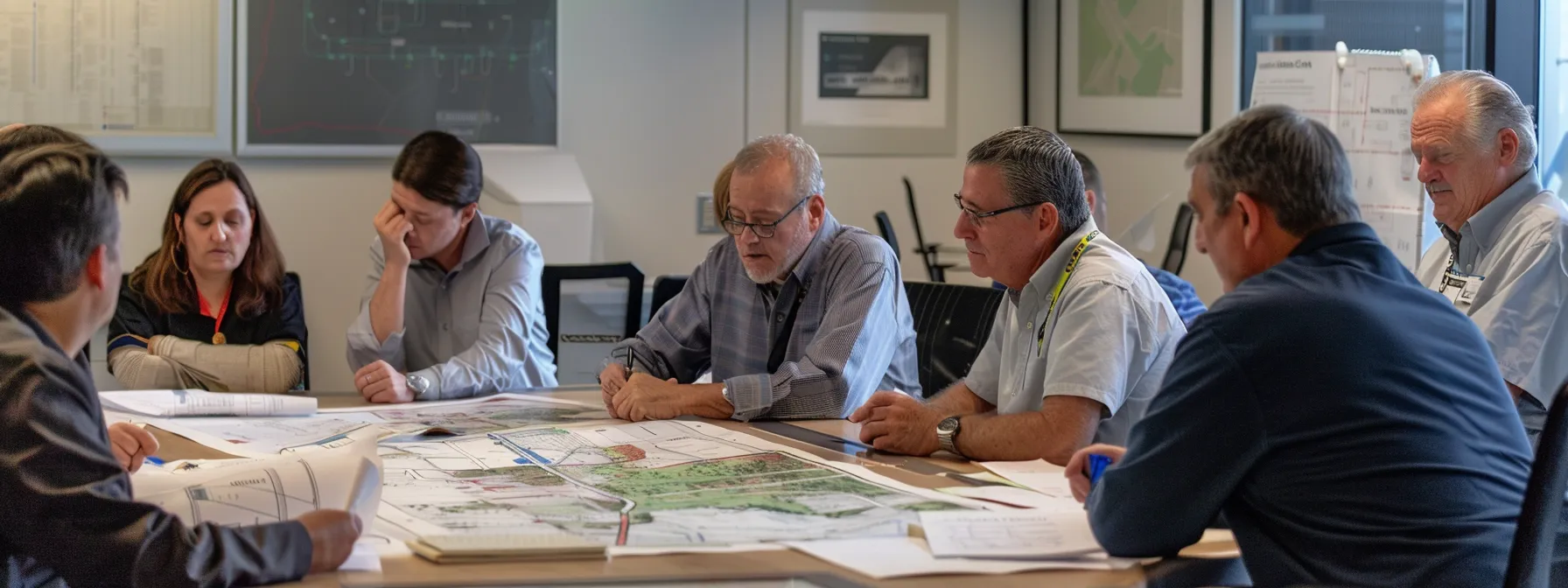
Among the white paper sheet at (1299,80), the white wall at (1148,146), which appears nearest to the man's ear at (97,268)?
the white paper sheet at (1299,80)

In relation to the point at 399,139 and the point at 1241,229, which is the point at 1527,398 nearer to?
the point at 1241,229

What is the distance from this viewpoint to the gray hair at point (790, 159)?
2.86 metres

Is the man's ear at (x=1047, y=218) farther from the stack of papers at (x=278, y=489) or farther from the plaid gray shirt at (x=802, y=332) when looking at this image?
the stack of papers at (x=278, y=489)

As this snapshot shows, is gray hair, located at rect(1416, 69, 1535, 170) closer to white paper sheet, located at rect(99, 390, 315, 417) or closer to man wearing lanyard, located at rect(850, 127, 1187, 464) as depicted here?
man wearing lanyard, located at rect(850, 127, 1187, 464)

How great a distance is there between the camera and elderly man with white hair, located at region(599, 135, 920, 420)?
265 centimetres

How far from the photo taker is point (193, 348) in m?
3.08

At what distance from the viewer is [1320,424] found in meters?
1.58

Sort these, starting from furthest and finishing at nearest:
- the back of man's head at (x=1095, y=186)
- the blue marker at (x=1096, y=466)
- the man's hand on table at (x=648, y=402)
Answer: the back of man's head at (x=1095, y=186)
the man's hand on table at (x=648, y=402)
the blue marker at (x=1096, y=466)

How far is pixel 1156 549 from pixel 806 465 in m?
0.64

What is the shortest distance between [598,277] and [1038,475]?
1826 millimetres

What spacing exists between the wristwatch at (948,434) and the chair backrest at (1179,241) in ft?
10.00

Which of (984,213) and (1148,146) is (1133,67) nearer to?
(1148,146)

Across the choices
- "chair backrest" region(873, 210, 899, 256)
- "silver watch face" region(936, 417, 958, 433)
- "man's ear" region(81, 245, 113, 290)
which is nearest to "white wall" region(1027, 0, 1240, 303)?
"chair backrest" region(873, 210, 899, 256)

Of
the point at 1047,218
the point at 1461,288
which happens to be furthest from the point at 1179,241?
the point at 1047,218
